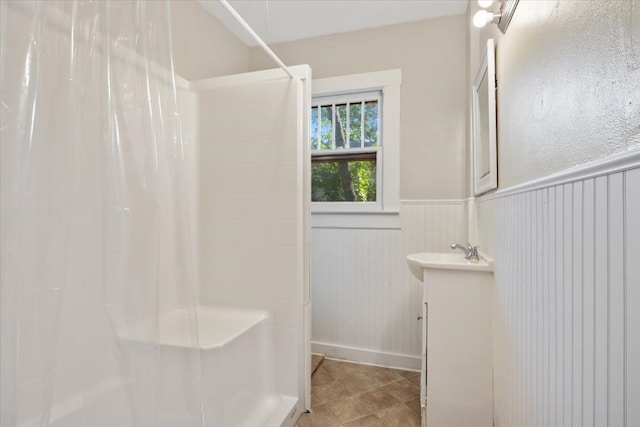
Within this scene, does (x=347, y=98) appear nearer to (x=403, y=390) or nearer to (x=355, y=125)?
(x=355, y=125)

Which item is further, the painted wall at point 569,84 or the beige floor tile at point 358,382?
the beige floor tile at point 358,382

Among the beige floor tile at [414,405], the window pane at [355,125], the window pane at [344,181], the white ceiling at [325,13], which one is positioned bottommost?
the beige floor tile at [414,405]

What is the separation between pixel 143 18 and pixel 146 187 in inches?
18.1

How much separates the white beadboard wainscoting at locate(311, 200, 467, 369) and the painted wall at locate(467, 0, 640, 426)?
37.5 inches

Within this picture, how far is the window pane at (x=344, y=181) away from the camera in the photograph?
231 cm

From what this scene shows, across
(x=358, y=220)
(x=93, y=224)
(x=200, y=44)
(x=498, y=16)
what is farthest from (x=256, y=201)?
(x=498, y=16)

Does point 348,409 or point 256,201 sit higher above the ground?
point 256,201

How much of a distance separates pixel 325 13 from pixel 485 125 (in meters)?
1.33

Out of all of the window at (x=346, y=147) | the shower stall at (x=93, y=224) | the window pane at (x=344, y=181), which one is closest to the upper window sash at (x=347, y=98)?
the window at (x=346, y=147)

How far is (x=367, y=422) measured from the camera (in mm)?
1596

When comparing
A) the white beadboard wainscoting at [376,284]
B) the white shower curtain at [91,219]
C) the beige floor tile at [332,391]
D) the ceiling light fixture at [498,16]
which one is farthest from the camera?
the white beadboard wainscoting at [376,284]

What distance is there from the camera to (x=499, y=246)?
50.8 inches

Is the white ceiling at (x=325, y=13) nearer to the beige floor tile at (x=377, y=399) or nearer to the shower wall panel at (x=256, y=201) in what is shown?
the shower wall panel at (x=256, y=201)

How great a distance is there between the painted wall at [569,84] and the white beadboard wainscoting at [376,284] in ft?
3.06
